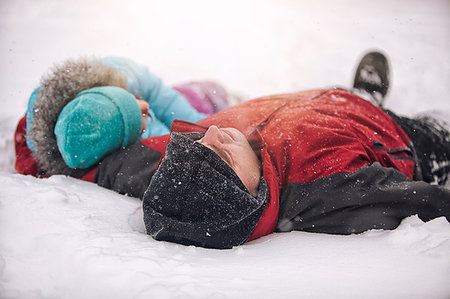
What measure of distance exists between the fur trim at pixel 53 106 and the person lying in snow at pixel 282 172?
0.13m

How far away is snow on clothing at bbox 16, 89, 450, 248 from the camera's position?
0.93 meters

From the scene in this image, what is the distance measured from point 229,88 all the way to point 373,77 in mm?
890

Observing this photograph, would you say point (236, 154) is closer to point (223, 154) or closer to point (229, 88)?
point (223, 154)

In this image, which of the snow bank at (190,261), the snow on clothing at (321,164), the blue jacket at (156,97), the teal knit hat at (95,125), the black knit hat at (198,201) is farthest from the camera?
the blue jacket at (156,97)

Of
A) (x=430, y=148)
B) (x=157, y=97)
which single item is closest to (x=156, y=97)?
(x=157, y=97)

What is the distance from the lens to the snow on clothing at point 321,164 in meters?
0.93

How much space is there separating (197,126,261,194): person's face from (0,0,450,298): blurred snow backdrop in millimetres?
179

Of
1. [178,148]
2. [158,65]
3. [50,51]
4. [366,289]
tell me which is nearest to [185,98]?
[158,65]

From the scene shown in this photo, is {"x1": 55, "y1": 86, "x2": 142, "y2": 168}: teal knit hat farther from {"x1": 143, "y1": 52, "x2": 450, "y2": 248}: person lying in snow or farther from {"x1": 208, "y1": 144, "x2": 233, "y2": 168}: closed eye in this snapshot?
{"x1": 208, "y1": 144, "x2": 233, "y2": 168}: closed eye

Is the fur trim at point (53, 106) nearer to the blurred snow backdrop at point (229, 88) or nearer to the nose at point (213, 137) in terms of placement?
the blurred snow backdrop at point (229, 88)

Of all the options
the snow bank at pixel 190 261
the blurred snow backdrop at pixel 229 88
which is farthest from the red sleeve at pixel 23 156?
the snow bank at pixel 190 261

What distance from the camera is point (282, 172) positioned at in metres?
1.04

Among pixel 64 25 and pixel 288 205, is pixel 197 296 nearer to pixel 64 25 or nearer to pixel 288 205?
pixel 288 205

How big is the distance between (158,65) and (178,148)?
163cm
